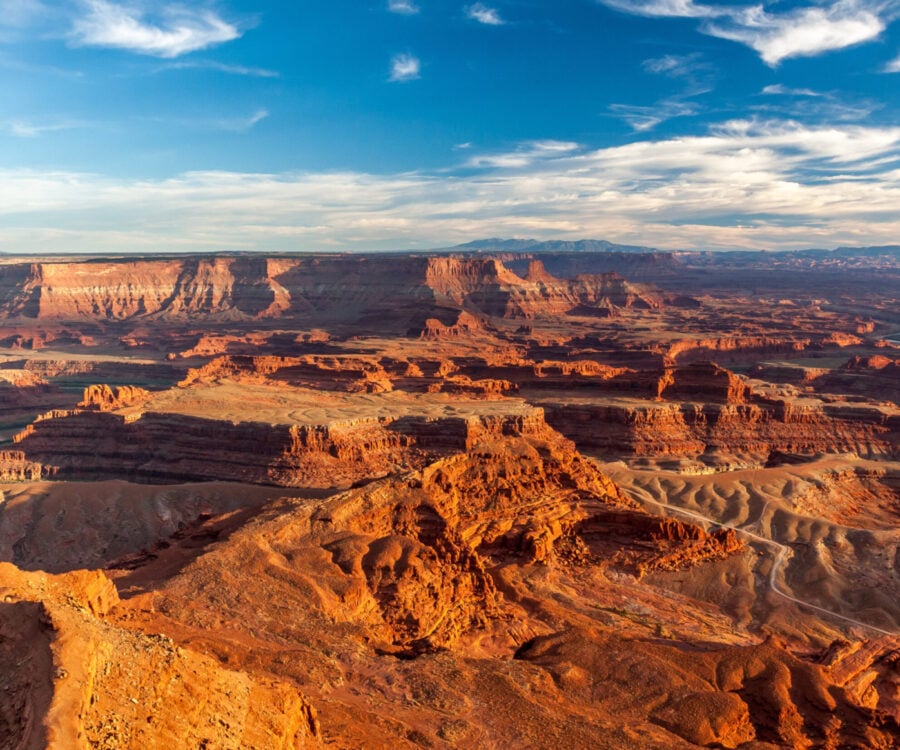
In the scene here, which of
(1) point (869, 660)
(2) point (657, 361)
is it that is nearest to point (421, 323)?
(2) point (657, 361)

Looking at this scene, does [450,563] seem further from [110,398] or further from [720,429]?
[110,398]

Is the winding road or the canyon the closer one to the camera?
the canyon

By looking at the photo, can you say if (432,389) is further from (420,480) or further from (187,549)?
(187,549)

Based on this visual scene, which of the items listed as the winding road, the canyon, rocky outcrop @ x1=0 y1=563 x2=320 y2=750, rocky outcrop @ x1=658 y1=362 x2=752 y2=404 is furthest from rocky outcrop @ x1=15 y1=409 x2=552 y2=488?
rocky outcrop @ x1=0 y1=563 x2=320 y2=750

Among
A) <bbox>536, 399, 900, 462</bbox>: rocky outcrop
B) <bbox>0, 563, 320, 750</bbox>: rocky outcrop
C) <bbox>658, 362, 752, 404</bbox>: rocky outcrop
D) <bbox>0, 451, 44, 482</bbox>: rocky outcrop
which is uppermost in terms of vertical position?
<bbox>0, 563, 320, 750</bbox>: rocky outcrop

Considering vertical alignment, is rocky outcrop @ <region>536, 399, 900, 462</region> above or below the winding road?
above

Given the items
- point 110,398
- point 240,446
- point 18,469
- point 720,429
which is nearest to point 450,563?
point 240,446

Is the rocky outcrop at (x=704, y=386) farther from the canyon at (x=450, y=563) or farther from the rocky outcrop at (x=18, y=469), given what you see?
the rocky outcrop at (x=18, y=469)

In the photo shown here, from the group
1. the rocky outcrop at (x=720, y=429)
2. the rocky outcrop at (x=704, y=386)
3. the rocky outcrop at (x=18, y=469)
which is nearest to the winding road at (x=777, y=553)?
the rocky outcrop at (x=720, y=429)

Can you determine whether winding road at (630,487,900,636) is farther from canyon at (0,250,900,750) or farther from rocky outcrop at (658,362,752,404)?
rocky outcrop at (658,362,752,404)
